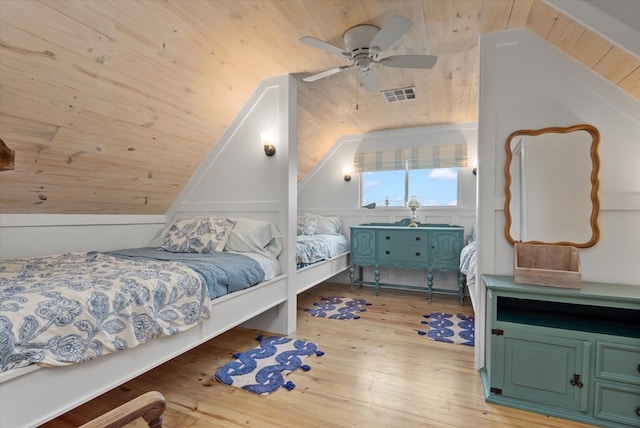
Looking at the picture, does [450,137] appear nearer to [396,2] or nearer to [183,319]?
[396,2]

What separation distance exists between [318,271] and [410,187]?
1.95 meters

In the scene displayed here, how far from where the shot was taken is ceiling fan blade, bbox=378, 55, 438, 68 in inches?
82.7

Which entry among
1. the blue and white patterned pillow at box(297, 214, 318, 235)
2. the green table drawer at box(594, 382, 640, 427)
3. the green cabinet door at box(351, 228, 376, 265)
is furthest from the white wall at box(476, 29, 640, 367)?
the blue and white patterned pillow at box(297, 214, 318, 235)

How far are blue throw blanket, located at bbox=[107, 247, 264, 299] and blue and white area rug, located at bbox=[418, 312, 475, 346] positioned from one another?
64.5 inches

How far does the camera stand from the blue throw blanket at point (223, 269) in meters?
2.10

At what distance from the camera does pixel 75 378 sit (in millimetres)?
1357

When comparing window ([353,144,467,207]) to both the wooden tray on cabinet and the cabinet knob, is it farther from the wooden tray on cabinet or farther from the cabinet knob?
the cabinet knob

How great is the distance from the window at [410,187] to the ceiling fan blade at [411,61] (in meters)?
2.52

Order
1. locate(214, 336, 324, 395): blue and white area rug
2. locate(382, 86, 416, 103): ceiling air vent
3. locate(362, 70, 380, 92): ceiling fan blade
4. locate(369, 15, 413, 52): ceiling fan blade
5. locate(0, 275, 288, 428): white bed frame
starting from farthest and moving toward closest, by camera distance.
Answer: locate(382, 86, 416, 103): ceiling air vent < locate(362, 70, 380, 92): ceiling fan blade < locate(214, 336, 324, 395): blue and white area rug < locate(369, 15, 413, 52): ceiling fan blade < locate(0, 275, 288, 428): white bed frame

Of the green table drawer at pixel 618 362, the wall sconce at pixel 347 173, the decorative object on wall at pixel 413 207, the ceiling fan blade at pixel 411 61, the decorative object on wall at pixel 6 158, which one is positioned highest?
the ceiling fan blade at pixel 411 61

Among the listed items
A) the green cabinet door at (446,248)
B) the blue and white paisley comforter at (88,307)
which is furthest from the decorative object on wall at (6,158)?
the green cabinet door at (446,248)

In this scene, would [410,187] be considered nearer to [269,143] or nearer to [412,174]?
[412,174]

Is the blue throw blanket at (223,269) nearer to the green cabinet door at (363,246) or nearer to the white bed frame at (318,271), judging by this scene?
the white bed frame at (318,271)

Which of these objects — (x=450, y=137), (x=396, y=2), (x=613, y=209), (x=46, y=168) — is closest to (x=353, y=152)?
(x=450, y=137)
